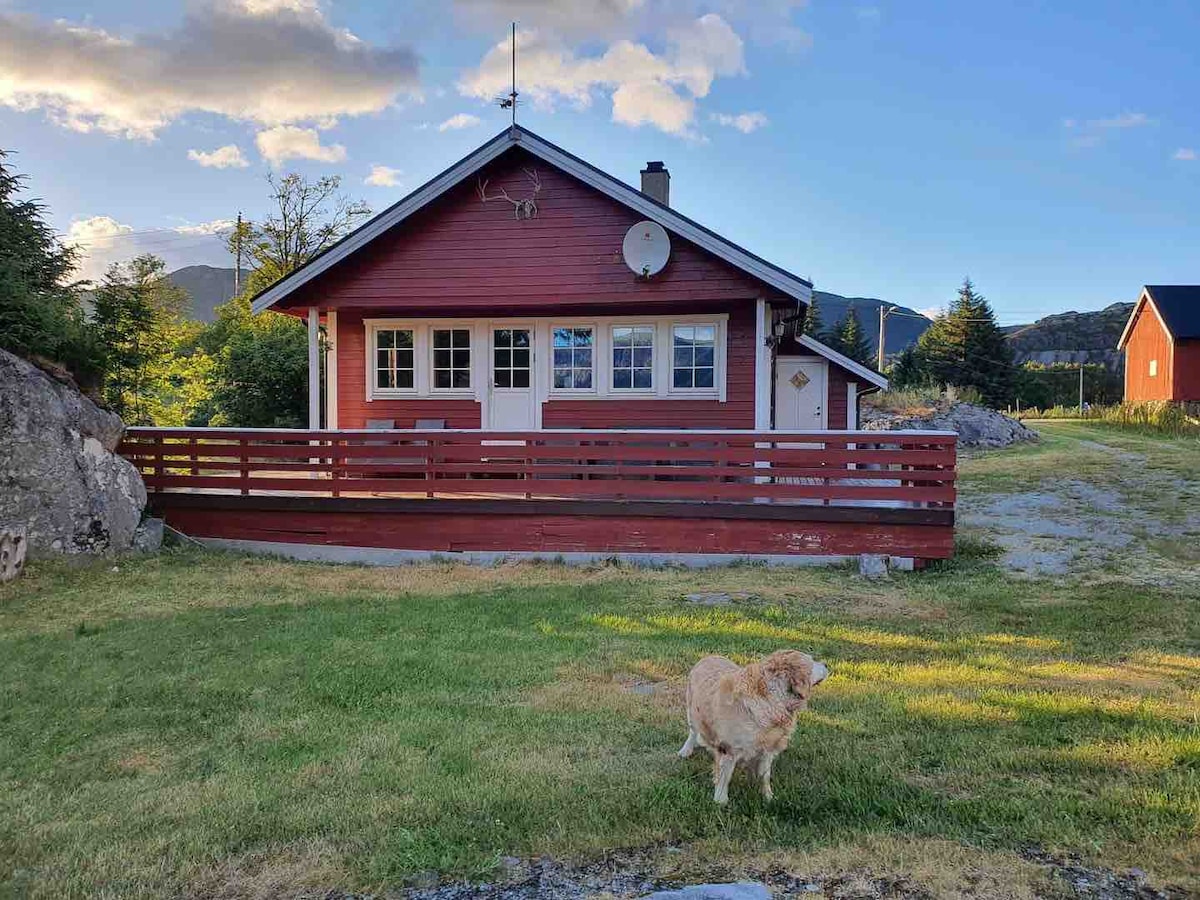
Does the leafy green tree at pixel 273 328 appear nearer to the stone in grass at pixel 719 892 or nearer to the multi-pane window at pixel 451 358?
the multi-pane window at pixel 451 358

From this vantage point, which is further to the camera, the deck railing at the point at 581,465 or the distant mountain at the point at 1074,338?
the distant mountain at the point at 1074,338

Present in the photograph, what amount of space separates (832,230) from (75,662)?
3037 centimetres

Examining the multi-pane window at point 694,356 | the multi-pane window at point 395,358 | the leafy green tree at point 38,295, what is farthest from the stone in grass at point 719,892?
the multi-pane window at point 395,358

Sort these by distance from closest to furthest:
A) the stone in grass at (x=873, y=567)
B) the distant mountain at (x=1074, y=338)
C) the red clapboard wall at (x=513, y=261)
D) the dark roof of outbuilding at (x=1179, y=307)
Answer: the stone in grass at (x=873, y=567), the red clapboard wall at (x=513, y=261), the dark roof of outbuilding at (x=1179, y=307), the distant mountain at (x=1074, y=338)

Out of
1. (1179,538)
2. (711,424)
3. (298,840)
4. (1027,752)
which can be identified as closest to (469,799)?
(298,840)

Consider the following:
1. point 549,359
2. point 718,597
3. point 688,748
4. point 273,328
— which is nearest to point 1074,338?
point 273,328

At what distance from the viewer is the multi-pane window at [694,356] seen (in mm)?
11836

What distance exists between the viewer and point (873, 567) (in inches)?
331

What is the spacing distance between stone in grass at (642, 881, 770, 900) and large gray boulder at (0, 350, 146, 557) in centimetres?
827

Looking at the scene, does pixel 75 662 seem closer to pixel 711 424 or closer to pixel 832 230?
pixel 711 424

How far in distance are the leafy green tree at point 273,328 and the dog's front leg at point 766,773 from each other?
37.6 feet

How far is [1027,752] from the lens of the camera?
3547mm

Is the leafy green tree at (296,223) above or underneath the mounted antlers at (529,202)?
above

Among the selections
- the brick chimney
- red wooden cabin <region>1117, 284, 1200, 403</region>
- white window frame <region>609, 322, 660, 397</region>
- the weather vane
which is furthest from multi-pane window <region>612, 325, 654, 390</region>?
red wooden cabin <region>1117, 284, 1200, 403</region>
